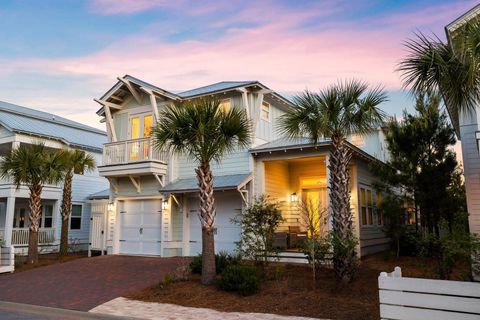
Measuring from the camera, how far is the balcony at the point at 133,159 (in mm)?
17156

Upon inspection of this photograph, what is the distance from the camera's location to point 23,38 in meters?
15.2

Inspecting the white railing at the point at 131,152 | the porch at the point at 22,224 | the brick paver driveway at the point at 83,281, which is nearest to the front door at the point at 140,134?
the white railing at the point at 131,152

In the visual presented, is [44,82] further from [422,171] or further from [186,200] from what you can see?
[422,171]

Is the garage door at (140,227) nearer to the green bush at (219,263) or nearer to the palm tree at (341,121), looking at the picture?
the green bush at (219,263)

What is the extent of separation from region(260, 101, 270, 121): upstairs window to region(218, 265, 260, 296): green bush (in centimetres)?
919

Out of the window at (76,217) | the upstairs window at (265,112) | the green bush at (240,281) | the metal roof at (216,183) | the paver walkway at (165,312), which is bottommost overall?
the paver walkway at (165,312)

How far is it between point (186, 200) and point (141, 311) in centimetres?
877

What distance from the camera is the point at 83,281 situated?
41.2 feet

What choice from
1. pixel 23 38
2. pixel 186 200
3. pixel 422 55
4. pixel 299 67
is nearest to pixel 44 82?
pixel 23 38

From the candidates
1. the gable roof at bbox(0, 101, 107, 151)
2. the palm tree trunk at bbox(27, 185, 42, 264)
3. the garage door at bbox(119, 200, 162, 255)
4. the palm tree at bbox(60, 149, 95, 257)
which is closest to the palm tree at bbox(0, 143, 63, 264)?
the palm tree trunk at bbox(27, 185, 42, 264)

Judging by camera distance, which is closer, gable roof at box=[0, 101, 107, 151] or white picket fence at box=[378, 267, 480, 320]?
white picket fence at box=[378, 267, 480, 320]

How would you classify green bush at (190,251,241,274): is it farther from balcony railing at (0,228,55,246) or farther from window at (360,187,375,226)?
balcony railing at (0,228,55,246)

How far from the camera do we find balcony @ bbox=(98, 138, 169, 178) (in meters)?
17.2

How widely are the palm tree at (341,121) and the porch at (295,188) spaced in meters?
5.76
